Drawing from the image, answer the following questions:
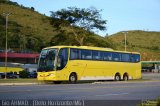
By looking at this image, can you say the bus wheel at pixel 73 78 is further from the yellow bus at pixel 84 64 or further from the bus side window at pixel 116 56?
the bus side window at pixel 116 56

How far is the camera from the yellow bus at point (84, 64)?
1352 inches

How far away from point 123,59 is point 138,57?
3.22m

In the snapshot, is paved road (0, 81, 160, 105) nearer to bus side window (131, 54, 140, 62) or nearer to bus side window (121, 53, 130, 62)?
bus side window (121, 53, 130, 62)

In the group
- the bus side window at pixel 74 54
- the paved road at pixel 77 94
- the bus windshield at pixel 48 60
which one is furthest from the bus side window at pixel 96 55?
the paved road at pixel 77 94

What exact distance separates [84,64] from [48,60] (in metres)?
4.00

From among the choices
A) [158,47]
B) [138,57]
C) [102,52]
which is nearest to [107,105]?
[102,52]

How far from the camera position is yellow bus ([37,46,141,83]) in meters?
34.3

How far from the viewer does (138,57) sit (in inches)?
1793

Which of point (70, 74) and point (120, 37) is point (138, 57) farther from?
point (120, 37)

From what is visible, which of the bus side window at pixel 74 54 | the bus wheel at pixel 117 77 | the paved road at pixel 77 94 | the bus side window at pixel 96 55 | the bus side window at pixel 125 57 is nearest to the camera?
the paved road at pixel 77 94

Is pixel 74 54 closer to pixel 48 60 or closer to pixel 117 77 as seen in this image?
pixel 48 60

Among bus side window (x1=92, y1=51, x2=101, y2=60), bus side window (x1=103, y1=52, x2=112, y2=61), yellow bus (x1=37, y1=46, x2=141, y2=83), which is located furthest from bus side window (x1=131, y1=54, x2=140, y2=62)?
bus side window (x1=92, y1=51, x2=101, y2=60)

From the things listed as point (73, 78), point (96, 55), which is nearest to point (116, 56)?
point (96, 55)

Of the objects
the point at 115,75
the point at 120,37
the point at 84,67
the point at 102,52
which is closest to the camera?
the point at 84,67
